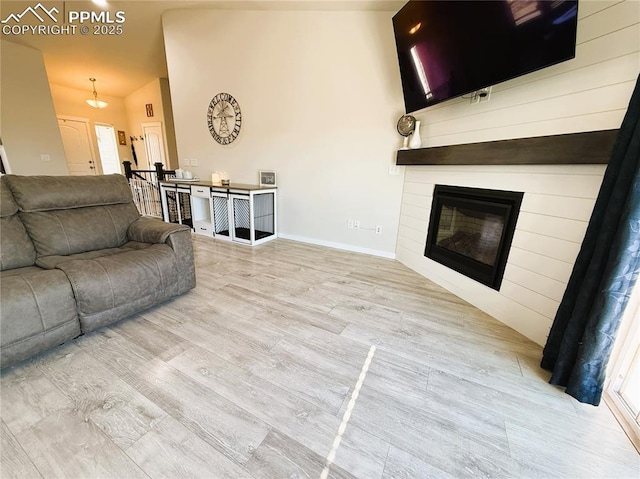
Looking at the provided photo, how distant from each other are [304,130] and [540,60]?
246cm

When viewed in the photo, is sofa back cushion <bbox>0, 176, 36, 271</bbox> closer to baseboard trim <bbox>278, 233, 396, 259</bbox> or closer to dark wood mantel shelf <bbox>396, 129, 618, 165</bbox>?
baseboard trim <bbox>278, 233, 396, 259</bbox>

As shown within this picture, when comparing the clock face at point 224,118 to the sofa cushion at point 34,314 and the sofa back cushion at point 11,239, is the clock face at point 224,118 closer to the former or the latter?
the sofa back cushion at point 11,239

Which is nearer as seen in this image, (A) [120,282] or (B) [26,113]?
(A) [120,282]

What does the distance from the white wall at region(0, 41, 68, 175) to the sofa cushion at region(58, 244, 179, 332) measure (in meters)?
5.00

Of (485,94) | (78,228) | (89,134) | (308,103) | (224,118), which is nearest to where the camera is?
(78,228)

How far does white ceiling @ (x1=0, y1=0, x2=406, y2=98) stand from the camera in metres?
3.05

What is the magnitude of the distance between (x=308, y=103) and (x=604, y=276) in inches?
127

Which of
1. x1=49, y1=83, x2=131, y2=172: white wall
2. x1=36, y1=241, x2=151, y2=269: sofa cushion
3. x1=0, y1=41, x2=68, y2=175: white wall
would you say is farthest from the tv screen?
x1=49, y1=83, x2=131, y2=172: white wall

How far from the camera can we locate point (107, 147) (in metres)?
7.24

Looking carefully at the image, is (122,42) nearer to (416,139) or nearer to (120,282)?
(120,282)

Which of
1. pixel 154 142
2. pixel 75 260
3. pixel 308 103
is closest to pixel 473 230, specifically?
pixel 308 103

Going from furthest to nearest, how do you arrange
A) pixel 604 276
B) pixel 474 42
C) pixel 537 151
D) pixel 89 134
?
pixel 89 134, pixel 474 42, pixel 537 151, pixel 604 276

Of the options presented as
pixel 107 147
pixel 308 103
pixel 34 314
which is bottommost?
pixel 34 314

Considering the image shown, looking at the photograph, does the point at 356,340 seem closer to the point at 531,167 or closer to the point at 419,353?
the point at 419,353
